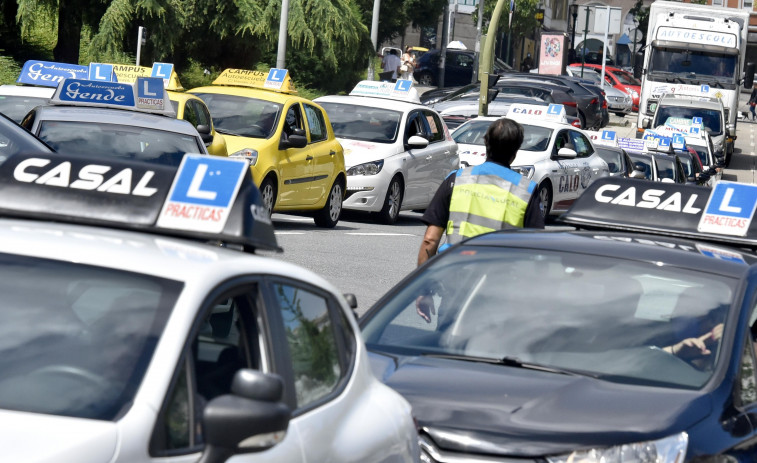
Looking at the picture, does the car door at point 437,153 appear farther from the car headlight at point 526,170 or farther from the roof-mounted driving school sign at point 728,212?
the roof-mounted driving school sign at point 728,212

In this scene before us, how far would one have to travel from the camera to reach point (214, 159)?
4.12m

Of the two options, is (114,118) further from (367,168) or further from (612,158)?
(612,158)

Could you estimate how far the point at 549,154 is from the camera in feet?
70.4

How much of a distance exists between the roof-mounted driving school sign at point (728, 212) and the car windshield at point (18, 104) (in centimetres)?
895

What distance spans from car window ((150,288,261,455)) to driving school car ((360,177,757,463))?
1.21m

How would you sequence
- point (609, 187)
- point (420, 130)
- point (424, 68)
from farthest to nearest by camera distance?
point (424, 68)
point (420, 130)
point (609, 187)

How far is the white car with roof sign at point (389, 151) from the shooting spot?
18422 mm

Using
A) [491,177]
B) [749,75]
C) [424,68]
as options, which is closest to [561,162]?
[491,177]

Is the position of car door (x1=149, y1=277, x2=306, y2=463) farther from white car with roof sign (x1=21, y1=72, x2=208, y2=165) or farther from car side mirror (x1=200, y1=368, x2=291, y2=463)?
white car with roof sign (x1=21, y1=72, x2=208, y2=165)

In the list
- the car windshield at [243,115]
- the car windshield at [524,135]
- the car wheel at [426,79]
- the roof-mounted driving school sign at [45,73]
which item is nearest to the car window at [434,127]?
the car windshield at [524,135]

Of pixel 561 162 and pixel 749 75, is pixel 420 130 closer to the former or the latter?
pixel 561 162

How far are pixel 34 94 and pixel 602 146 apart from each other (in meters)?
12.8

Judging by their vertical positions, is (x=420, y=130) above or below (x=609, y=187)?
below

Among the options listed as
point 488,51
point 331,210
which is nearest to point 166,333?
point 331,210
